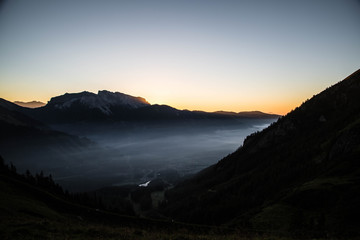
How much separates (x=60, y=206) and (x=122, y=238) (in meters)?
64.8

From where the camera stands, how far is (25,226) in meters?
30.0

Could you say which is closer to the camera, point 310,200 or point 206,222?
point 310,200

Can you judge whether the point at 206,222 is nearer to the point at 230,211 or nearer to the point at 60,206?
the point at 230,211

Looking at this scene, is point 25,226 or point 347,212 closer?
point 25,226

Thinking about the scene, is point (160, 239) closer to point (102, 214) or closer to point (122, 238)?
point (122, 238)

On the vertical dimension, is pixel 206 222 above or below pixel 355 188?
below

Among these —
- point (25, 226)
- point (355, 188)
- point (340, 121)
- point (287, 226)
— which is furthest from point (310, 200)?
point (340, 121)

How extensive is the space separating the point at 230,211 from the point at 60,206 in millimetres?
134309

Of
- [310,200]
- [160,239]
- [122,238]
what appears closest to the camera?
[160,239]

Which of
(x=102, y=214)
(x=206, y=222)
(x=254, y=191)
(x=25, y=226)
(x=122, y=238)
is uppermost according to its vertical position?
(x=25, y=226)

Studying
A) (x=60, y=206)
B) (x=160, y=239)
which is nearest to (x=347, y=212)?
(x=160, y=239)

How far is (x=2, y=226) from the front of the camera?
29734 millimetres

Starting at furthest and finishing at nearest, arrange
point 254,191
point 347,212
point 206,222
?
point 254,191 → point 206,222 → point 347,212

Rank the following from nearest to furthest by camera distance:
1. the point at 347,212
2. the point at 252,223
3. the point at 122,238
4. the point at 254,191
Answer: the point at 122,238 < the point at 347,212 < the point at 252,223 < the point at 254,191
